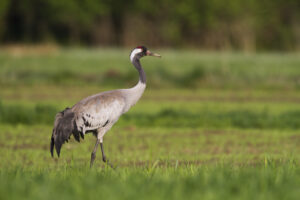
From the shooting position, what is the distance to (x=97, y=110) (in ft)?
28.6

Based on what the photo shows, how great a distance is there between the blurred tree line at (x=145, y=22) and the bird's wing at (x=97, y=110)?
131 ft

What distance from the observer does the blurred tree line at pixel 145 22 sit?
50500 millimetres

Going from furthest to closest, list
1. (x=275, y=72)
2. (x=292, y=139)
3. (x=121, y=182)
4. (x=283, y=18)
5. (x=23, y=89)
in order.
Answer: (x=283, y=18) → (x=275, y=72) → (x=23, y=89) → (x=292, y=139) → (x=121, y=182)

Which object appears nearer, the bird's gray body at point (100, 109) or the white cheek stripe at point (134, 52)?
the bird's gray body at point (100, 109)

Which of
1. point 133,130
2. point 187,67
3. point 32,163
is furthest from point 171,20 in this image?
point 32,163

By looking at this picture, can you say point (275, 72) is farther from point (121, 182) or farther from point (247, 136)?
point (121, 182)

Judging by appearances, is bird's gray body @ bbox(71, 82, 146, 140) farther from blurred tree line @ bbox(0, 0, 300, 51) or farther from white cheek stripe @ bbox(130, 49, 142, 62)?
blurred tree line @ bbox(0, 0, 300, 51)

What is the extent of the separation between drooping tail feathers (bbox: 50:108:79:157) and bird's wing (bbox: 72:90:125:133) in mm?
81

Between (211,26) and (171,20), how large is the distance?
3.64m

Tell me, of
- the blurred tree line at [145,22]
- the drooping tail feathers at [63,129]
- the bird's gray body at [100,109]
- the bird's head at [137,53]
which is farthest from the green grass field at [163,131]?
the blurred tree line at [145,22]

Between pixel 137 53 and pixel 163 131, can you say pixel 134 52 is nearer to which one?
pixel 137 53

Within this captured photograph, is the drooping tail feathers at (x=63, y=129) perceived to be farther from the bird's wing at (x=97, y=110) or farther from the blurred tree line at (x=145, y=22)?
the blurred tree line at (x=145, y=22)

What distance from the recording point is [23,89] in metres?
23.9

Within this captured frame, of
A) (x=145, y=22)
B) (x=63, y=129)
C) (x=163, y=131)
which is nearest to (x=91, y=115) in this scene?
(x=63, y=129)
